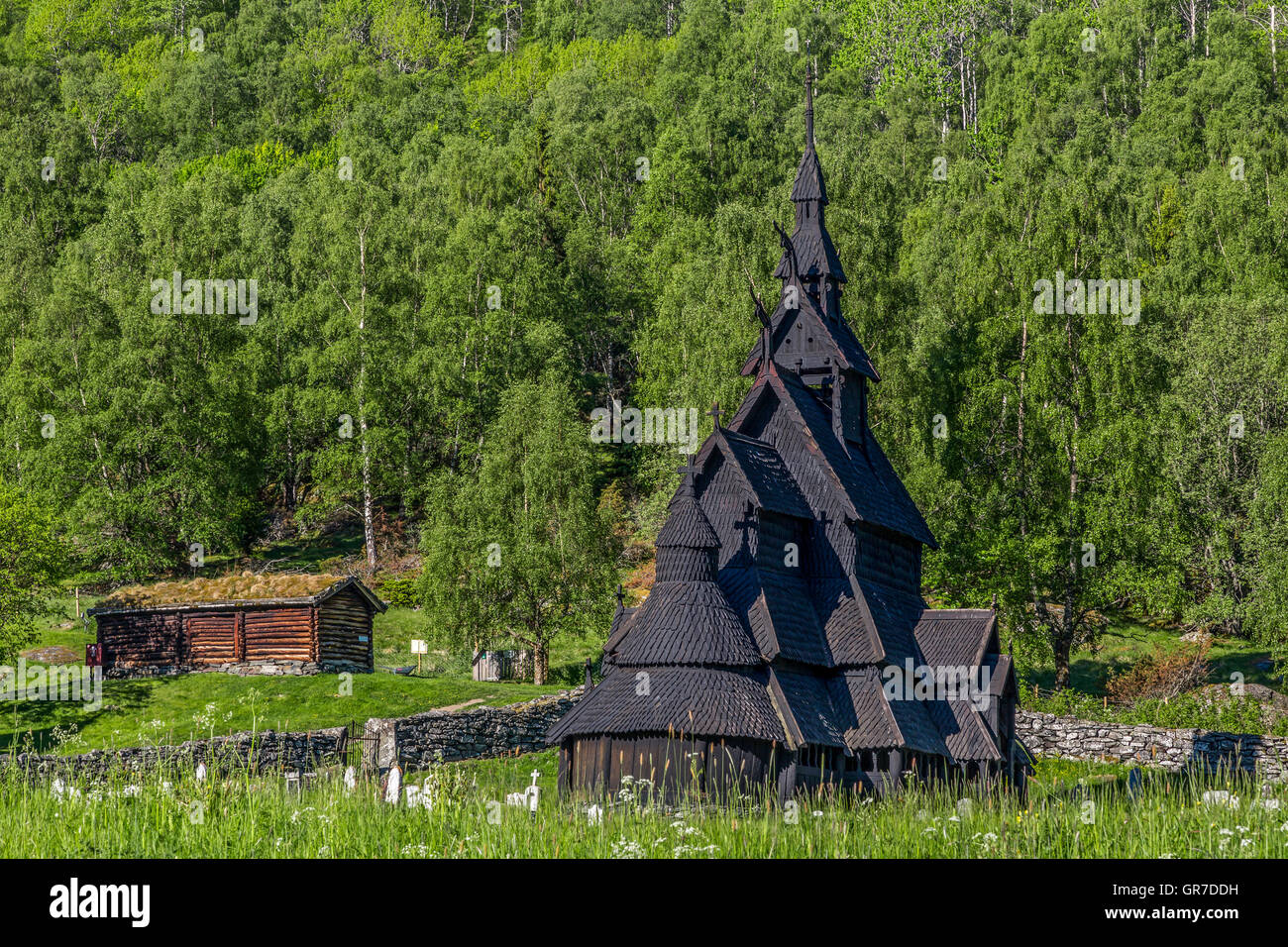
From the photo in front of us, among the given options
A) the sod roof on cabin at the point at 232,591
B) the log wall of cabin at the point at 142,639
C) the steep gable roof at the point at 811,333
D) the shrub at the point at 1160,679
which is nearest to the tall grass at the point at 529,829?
the steep gable roof at the point at 811,333

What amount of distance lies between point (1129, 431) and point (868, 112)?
57083mm

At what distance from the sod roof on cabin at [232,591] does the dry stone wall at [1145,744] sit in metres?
21.6

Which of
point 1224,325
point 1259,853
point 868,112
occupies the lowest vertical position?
point 1259,853

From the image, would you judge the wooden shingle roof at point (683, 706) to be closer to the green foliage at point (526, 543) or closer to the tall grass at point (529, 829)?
the tall grass at point (529, 829)

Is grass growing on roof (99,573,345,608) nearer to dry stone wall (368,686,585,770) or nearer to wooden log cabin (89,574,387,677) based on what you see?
wooden log cabin (89,574,387,677)

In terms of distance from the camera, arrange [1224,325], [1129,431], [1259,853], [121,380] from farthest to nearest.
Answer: [121,380], [1224,325], [1129,431], [1259,853]

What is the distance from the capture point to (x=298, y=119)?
12756cm

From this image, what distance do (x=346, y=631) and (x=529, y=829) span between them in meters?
36.0

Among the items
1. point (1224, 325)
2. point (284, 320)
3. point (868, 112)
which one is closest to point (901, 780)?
point (1224, 325)

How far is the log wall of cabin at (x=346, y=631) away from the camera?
45.8 metres

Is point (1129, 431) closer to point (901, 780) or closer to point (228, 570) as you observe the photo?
point (901, 780)

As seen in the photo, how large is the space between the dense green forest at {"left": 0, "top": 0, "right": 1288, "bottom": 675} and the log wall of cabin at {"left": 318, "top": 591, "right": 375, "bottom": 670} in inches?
146

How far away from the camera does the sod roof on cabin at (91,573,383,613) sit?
152 ft

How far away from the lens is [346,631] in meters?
46.8
